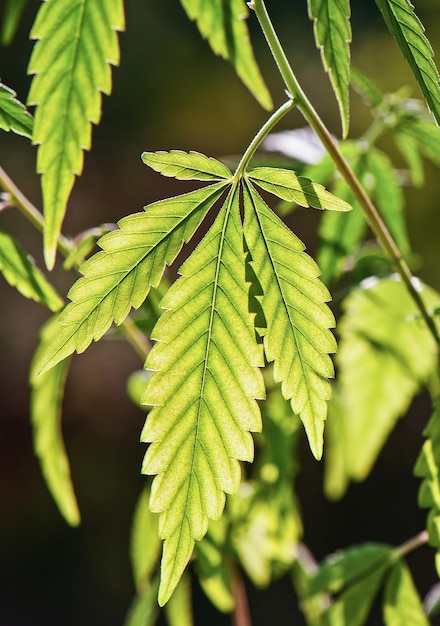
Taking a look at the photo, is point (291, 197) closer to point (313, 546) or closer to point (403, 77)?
point (313, 546)

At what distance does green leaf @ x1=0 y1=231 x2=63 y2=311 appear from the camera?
44 cm

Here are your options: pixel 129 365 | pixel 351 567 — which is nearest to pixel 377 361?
pixel 351 567

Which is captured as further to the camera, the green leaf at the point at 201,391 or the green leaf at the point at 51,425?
the green leaf at the point at 51,425

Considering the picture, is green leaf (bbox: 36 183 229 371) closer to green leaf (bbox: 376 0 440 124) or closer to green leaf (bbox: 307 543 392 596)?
green leaf (bbox: 376 0 440 124)

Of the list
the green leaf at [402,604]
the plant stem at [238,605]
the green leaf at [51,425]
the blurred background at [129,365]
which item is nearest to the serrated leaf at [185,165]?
the green leaf at [51,425]

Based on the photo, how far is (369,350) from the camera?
69 centimetres

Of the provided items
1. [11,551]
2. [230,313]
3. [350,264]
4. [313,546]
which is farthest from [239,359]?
[11,551]

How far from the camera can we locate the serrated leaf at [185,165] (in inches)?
13.7

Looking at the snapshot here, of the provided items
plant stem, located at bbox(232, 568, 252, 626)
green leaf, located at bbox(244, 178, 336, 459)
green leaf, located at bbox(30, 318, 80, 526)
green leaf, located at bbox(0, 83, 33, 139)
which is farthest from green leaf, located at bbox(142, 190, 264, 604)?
plant stem, located at bbox(232, 568, 252, 626)

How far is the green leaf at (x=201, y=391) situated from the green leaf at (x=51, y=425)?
25 cm

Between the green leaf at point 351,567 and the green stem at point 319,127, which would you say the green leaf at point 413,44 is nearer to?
the green stem at point 319,127

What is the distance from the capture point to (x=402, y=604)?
561mm

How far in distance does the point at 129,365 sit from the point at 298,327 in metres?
3.62

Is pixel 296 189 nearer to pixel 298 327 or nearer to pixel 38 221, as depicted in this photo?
pixel 298 327
